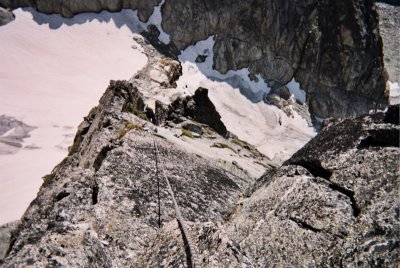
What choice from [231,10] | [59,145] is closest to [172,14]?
[231,10]

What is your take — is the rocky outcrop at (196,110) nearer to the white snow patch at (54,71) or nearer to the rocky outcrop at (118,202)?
the rocky outcrop at (118,202)

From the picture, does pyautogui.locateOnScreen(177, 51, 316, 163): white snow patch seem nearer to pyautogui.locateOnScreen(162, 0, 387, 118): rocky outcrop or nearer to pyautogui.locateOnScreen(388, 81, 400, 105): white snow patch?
pyautogui.locateOnScreen(162, 0, 387, 118): rocky outcrop

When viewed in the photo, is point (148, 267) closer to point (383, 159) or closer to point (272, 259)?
point (272, 259)

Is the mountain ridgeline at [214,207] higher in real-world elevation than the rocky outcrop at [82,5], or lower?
lower

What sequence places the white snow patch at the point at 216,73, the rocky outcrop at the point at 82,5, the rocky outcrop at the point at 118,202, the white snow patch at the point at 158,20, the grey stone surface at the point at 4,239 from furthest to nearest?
the white snow patch at the point at 158,20, the white snow patch at the point at 216,73, the rocky outcrop at the point at 82,5, the grey stone surface at the point at 4,239, the rocky outcrop at the point at 118,202

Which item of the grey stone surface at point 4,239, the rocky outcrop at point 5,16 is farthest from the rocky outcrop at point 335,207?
the rocky outcrop at point 5,16

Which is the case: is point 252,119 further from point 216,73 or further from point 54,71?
point 54,71

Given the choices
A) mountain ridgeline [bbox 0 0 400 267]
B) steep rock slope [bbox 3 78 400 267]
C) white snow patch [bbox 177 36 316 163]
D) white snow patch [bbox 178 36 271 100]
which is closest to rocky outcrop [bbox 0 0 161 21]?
white snow patch [bbox 178 36 271 100]
